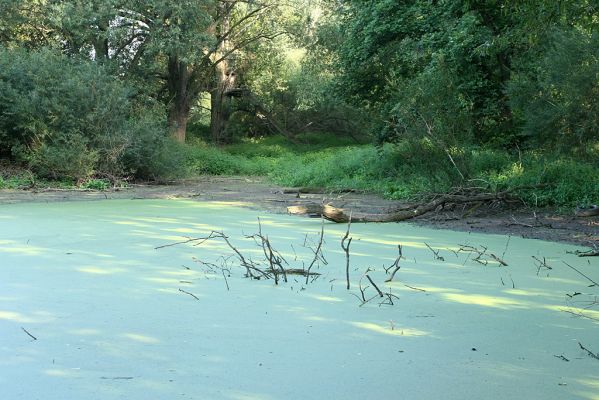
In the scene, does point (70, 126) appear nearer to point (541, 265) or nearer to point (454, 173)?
point (454, 173)

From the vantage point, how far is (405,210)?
26.5 feet

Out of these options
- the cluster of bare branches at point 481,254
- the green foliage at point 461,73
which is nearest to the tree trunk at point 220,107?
the green foliage at point 461,73

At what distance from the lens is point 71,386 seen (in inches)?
101

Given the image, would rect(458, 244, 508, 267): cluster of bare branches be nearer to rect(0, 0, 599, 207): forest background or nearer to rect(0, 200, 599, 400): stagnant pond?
rect(0, 200, 599, 400): stagnant pond

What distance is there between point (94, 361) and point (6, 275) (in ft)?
6.89

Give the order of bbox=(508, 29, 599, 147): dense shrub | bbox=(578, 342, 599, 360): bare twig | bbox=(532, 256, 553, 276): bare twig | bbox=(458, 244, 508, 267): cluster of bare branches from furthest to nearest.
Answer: bbox=(508, 29, 599, 147): dense shrub → bbox=(458, 244, 508, 267): cluster of bare branches → bbox=(532, 256, 553, 276): bare twig → bbox=(578, 342, 599, 360): bare twig

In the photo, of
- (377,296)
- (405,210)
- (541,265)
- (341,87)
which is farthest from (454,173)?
(341,87)

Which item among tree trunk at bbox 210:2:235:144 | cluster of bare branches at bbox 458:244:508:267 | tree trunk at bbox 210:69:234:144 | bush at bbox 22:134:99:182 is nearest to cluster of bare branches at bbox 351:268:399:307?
cluster of bare branches at bbox 458:244:508:267

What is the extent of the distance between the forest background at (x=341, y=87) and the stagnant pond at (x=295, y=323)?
1821 millimetres

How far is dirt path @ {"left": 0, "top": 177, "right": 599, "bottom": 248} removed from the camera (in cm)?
710

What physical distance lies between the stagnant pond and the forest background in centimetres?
182

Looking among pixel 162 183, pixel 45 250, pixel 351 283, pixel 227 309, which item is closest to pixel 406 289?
pixel 351 283

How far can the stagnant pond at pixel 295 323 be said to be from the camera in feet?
8.59

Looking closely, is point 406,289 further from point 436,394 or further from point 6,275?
point 6,275
